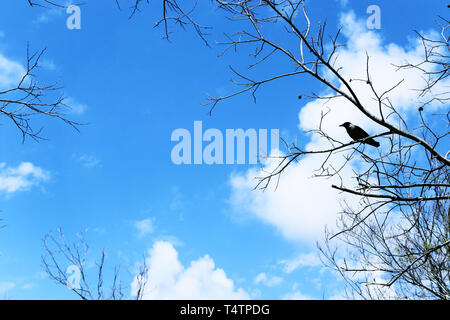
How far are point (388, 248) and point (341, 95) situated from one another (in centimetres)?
525

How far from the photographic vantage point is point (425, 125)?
391cm

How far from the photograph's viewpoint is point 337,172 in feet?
12.3

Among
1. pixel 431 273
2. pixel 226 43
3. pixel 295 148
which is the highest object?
pixel 226 43

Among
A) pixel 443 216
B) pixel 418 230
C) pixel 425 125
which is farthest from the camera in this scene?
pixel 418 230

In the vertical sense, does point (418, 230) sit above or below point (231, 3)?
below

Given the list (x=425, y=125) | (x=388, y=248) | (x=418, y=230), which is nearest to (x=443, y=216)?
(x=418, y=230)

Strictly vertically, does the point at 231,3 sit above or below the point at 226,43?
above

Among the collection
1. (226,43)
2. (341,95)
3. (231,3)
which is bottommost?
(341,95)
